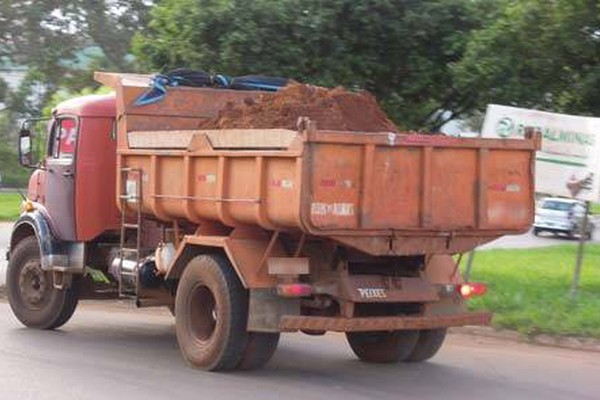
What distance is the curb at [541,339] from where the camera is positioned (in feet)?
32.8

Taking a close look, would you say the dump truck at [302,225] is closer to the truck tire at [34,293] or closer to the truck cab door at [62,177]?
the truck cab door at [62,177]

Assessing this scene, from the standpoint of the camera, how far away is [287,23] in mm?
13055

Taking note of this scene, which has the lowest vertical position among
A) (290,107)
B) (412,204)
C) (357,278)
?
(357,278)

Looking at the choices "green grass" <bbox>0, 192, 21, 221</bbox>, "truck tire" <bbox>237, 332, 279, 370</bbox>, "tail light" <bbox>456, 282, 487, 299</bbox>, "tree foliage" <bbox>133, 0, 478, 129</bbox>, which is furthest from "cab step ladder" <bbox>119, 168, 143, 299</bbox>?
"green grass" <bbox>0, 192, 21, 221</bbox>

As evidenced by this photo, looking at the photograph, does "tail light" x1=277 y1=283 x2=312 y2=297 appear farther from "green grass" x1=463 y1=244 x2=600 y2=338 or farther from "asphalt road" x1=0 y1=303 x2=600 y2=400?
"green grass" x1=463 y1=244 x2=600 y2=338

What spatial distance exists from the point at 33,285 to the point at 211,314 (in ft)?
10.5

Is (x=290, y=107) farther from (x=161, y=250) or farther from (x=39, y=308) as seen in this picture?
(x=39, y=308)

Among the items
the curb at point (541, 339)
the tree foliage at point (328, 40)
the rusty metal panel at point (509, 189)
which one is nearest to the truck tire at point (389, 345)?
the rusty metal panel at point (509, 189)

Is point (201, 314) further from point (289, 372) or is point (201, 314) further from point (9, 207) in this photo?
point (9, 207)

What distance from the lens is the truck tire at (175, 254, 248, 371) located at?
7.99 meters

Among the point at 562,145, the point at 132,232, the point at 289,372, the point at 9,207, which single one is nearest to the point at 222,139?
the point at 289,372

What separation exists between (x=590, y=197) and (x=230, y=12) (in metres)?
5.20

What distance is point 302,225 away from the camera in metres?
7.22

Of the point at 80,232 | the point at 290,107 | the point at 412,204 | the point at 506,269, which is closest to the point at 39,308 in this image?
the point at 80,232
